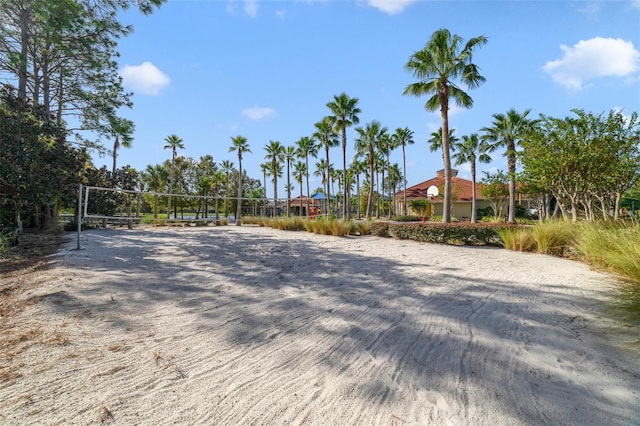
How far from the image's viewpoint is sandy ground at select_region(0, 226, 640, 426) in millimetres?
1890

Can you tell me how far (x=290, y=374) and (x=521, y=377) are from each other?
1.73 metres

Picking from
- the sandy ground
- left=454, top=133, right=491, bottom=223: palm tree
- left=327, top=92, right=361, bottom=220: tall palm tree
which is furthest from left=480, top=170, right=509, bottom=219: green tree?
the sandy ground

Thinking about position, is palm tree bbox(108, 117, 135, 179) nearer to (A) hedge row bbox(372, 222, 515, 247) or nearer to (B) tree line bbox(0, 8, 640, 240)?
(B) tree line bbox(0, 8, 640, 240)

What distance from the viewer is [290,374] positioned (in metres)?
2.29

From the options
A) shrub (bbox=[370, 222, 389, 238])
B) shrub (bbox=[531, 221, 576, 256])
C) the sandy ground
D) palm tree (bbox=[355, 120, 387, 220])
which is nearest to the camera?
the sandy ground

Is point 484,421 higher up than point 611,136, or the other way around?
point 611,136

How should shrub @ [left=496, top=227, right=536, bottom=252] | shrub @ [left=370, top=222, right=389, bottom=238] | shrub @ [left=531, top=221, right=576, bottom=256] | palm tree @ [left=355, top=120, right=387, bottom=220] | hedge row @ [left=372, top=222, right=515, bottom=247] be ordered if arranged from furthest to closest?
palm tree @ [left=355, top=120, right=387, bottom=220], shrub @ [left=370, top=222, right=389, bottom=238], hedge row @ [left=372, top=222, right=515, bottom=247], shrub @ [left=496, top=227, right=536, bottom=252], shrub @ [left=531, top=221, right=576, bottom=256]

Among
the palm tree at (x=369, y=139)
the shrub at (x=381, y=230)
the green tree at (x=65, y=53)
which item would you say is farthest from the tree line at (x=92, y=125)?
the palm tree at (x=369, y=139)

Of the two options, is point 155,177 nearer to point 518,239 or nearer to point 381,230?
point 381,230

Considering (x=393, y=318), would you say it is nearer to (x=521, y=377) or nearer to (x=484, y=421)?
(x=521, y=377)

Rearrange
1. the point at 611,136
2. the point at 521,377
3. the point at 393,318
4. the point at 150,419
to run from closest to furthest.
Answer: the point at 150,419 < the point at 521,377 < the point at 393,318 < the point at 611,136

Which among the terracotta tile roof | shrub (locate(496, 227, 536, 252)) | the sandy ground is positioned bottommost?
the sandy ground

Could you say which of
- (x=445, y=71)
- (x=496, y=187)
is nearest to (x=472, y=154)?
(x=496, y=187)

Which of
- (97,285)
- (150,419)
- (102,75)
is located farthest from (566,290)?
(102,75)
